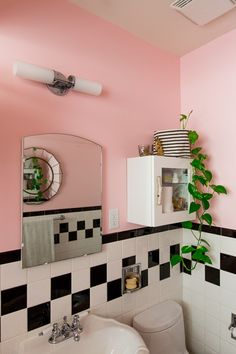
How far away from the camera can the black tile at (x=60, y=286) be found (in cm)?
114

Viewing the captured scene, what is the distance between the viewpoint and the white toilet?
1.31 m

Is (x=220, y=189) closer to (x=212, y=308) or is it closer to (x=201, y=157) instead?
(x=201, y=157)

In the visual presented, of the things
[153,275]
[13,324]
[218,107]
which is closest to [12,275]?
[13,324]

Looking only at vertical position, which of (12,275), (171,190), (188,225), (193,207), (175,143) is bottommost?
(12,275)

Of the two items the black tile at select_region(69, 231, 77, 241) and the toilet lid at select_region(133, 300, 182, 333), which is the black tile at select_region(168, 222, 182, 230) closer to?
the toilet lid at select_region(133, 300, 182, 333)

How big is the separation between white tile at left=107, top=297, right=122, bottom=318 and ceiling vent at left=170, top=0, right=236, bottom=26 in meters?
1.59

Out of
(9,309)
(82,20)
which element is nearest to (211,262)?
(9,309)

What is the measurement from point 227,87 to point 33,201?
1.28 metres

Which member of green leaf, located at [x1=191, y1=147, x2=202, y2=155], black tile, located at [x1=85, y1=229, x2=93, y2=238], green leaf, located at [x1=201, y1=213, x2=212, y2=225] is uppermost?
green leaf, located at [x1=191, y1=147, x2=202, y2=155]

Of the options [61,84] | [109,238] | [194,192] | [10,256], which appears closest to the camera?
[10,256]

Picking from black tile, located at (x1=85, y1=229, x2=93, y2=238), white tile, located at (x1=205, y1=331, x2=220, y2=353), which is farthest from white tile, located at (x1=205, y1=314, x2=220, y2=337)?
black tile, located at (x1=85, y1=229, x2=93, y2=238)

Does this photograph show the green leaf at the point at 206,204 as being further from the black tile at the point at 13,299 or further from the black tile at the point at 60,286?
the black tile at the point at 13,299

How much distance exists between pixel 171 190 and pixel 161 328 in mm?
781

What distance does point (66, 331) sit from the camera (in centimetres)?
111
